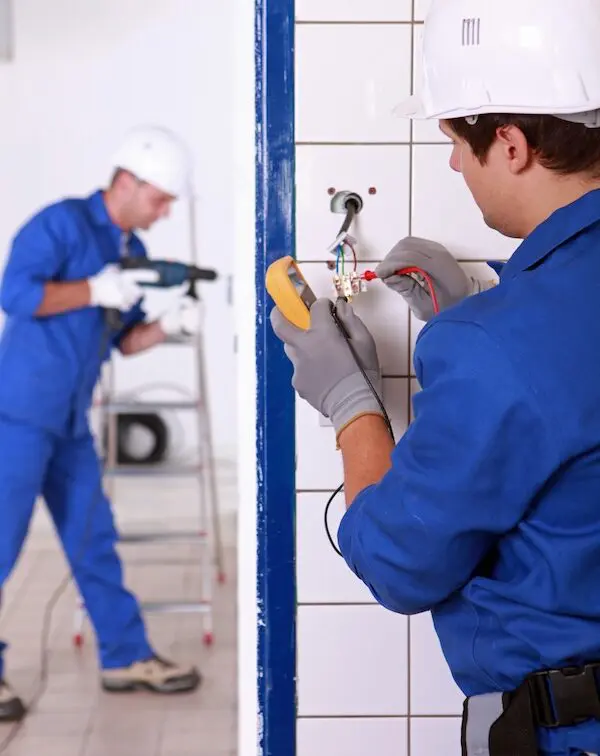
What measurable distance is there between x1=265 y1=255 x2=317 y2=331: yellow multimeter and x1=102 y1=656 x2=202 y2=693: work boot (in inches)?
77.3

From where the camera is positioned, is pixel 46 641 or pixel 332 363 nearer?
pixel 332 363

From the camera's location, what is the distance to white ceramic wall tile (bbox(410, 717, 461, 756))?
160 cm

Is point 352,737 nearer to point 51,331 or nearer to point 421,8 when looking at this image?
point 421,8

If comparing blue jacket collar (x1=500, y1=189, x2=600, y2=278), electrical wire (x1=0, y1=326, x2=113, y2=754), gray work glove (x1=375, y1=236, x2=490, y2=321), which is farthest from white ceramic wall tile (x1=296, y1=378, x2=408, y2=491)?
electrical wire (x1=0, y1=326, x2=113, y2=754)

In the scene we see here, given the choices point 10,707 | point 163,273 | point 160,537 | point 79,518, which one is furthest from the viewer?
point 160,537

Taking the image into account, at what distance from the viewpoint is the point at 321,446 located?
1563 mm

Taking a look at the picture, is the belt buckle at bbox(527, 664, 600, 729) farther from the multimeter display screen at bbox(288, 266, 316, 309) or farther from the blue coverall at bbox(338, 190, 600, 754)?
the multimeter display screen at bbox(288, 266, 316, 309)

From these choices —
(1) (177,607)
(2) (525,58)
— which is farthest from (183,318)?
(2) (525,58)

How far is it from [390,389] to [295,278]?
29 cm

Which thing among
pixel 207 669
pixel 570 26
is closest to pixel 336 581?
pixel 570 26

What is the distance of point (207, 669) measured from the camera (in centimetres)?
317

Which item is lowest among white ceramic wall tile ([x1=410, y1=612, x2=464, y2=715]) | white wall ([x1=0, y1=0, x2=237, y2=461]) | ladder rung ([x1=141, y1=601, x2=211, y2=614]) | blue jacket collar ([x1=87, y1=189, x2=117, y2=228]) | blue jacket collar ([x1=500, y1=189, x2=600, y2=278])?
ladder rung ([x1=141, y1=601, x2=211, y2=614])

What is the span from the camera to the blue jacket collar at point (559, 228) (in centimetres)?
101

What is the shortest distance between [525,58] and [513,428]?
416 mm
